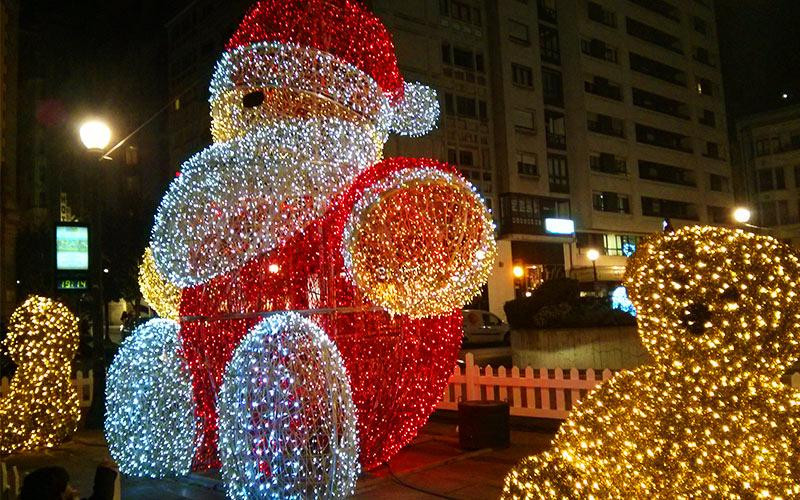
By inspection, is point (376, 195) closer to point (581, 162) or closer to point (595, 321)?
point (595, 321)

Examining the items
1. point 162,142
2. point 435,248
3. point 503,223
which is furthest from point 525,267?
point 435,248

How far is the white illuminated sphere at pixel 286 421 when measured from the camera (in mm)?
5137

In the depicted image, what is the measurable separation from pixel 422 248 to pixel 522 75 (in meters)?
32.9

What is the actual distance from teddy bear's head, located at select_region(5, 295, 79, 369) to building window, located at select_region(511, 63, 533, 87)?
3037cm

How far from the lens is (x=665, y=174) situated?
1726 inches

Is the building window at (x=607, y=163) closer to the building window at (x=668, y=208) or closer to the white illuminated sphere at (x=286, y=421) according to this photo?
the building window at (x=668, y=208)

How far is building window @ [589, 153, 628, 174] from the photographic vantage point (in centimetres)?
3897

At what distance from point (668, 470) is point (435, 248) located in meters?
2.53

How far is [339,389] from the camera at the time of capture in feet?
17.4

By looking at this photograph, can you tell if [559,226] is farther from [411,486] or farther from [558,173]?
[411,486]

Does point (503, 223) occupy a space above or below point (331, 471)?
above

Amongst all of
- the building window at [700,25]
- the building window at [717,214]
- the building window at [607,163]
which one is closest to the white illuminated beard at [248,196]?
the building window at [607,163]

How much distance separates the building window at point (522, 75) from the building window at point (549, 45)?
2.50 m

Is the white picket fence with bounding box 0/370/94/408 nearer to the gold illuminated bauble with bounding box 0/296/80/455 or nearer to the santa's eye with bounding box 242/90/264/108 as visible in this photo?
the gold illuminated bauble with bounding box 0/296/80/455
